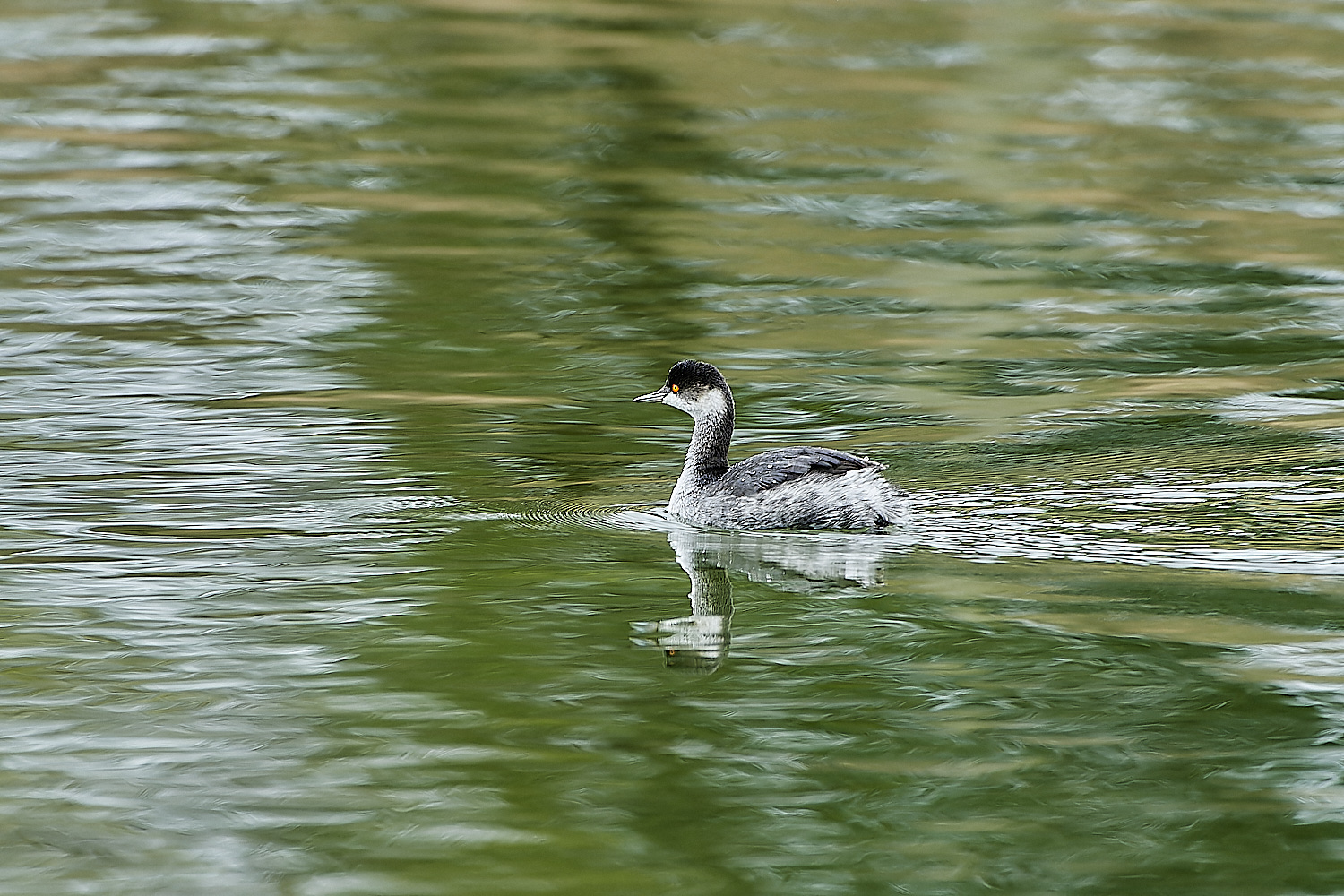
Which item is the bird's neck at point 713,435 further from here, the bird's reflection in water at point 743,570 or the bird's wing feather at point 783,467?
the bird's reflection in water at point 743,570

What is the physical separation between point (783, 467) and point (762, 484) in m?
0.14

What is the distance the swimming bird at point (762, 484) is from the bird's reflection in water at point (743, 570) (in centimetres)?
7

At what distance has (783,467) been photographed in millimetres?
8891

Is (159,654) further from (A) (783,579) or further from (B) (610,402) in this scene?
(B) (610,402)

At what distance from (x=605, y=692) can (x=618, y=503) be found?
8.84ft

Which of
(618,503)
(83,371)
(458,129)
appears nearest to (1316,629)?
(618,503)

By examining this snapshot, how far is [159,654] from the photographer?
710 centimetres

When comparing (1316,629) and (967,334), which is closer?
(1316,629)

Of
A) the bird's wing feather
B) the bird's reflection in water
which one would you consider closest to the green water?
the bird's reflection in water

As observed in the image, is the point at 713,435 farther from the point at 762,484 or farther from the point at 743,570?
the point at 743,570

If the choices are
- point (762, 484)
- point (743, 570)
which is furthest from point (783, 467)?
point (743, 570)

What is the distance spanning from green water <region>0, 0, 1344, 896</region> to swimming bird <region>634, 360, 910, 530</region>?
0.16 m

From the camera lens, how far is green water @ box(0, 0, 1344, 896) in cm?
579

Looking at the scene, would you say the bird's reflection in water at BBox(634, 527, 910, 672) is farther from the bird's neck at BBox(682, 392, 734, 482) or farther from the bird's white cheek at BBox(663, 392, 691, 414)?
the bird's white cheek at BBox(663, 392, 691, 414)
